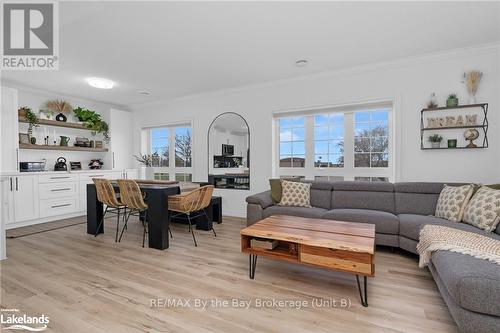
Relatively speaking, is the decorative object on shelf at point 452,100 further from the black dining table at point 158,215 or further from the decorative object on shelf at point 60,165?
the decorative object on shelf at point 60,165

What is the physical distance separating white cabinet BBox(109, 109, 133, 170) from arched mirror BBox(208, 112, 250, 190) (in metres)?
2.43

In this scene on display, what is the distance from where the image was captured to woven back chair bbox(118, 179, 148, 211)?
3.16m

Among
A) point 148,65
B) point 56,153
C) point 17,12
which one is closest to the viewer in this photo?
point 17,12

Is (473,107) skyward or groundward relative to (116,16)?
groundward

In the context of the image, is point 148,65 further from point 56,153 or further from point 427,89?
point 427,89

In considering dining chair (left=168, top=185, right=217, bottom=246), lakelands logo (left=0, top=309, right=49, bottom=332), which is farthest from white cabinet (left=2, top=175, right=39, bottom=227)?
lakelands logo (left=0, top=309, right=49, bottom=332)

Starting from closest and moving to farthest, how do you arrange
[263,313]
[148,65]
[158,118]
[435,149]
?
[263,313] → [435,149] → [148,65] → [158,118]

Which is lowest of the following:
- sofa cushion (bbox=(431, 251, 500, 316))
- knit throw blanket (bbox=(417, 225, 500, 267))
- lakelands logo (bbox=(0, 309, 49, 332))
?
lakelands logo (bbox=(0, 309, 49, 332))

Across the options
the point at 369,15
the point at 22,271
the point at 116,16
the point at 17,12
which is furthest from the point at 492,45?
the point at 22,271

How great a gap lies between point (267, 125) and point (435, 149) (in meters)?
2.53

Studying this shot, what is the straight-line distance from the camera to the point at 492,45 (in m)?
2.98

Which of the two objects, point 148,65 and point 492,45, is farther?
point 148,65

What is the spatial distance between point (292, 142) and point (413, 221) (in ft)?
7.48

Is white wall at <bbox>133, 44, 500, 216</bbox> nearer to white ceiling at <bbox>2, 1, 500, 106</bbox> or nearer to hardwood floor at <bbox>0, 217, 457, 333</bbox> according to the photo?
white ceiling at <bbox>2, 1, 500, 106</bbox>
